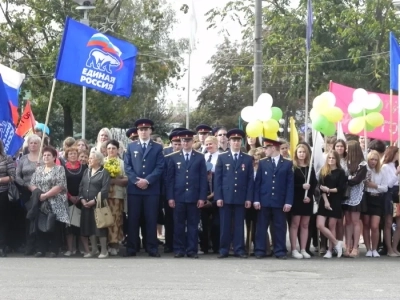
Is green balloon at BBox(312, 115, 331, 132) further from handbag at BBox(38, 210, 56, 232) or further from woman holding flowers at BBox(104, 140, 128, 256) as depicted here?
handbag at BBox(38, 210, 56, 232)

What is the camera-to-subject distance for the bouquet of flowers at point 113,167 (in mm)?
13164

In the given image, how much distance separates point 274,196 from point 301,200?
48 centimetres

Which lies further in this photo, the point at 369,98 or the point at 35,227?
the point at 369,98

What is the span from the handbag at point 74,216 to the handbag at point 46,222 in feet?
1.03

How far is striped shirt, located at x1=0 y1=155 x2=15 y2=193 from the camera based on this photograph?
42.7 feet

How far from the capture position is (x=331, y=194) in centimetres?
1344

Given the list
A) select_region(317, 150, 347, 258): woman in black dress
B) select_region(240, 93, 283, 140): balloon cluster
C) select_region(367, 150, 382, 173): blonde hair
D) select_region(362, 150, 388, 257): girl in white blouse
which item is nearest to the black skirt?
select_region(362, 150, 388, 257): girl in white blouse

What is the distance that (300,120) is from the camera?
5450 centimetres

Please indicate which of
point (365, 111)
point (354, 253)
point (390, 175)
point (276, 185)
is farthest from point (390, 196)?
point (276, 185)

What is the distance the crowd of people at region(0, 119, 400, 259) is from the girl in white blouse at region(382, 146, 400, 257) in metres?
0.05

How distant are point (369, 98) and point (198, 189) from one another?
3172 mm

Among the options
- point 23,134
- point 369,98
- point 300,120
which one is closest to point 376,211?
point 369,98

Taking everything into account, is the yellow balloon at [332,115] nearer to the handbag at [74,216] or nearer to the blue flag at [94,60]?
the blue flag at [94,60]

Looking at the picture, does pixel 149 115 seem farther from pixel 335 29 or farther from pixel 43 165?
pixel 43 165
